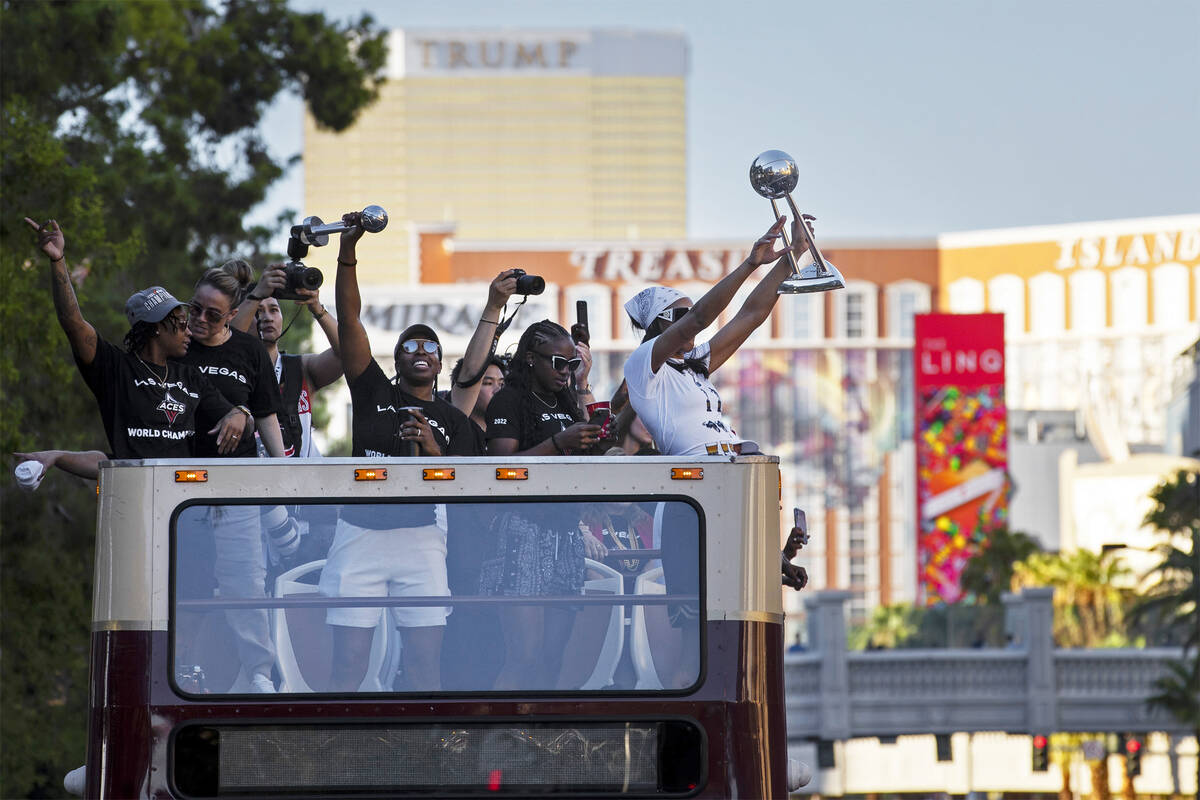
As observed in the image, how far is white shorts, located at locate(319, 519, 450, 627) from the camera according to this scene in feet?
20.1

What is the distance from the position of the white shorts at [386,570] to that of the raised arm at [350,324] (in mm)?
1116

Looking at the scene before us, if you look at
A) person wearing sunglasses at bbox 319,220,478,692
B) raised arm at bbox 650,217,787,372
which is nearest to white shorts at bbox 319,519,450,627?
person wearing sunglasses at bbox 319,220,478,692

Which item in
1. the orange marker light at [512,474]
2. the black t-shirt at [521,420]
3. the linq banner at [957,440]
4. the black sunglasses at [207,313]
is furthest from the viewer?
the linq banner at [957,440]

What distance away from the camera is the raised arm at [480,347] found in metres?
7.67

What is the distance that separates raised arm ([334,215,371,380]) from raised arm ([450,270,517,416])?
1.92 feet

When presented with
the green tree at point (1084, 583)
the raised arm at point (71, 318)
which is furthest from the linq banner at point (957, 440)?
the raised arm at point (71, 318)

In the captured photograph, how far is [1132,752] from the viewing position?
5409cm

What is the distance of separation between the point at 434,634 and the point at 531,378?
1.82 meters

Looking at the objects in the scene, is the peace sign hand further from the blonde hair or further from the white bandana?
the white bandana

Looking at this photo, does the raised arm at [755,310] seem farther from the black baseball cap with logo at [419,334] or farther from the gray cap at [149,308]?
the gray cap at [149,308]

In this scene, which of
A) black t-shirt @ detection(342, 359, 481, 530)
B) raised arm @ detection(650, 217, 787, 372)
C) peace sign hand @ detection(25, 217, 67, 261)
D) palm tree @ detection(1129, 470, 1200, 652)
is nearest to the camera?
raised arm @ detection(650, 217, 787, 372)

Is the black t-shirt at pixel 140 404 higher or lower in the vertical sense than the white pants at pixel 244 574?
higher

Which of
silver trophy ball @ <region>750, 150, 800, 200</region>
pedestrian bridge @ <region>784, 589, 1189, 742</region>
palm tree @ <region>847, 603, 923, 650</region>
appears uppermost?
silver trophy ball @ <region>750, 150, 800, 200</region>

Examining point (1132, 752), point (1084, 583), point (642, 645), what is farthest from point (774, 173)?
point (1084, 583)
